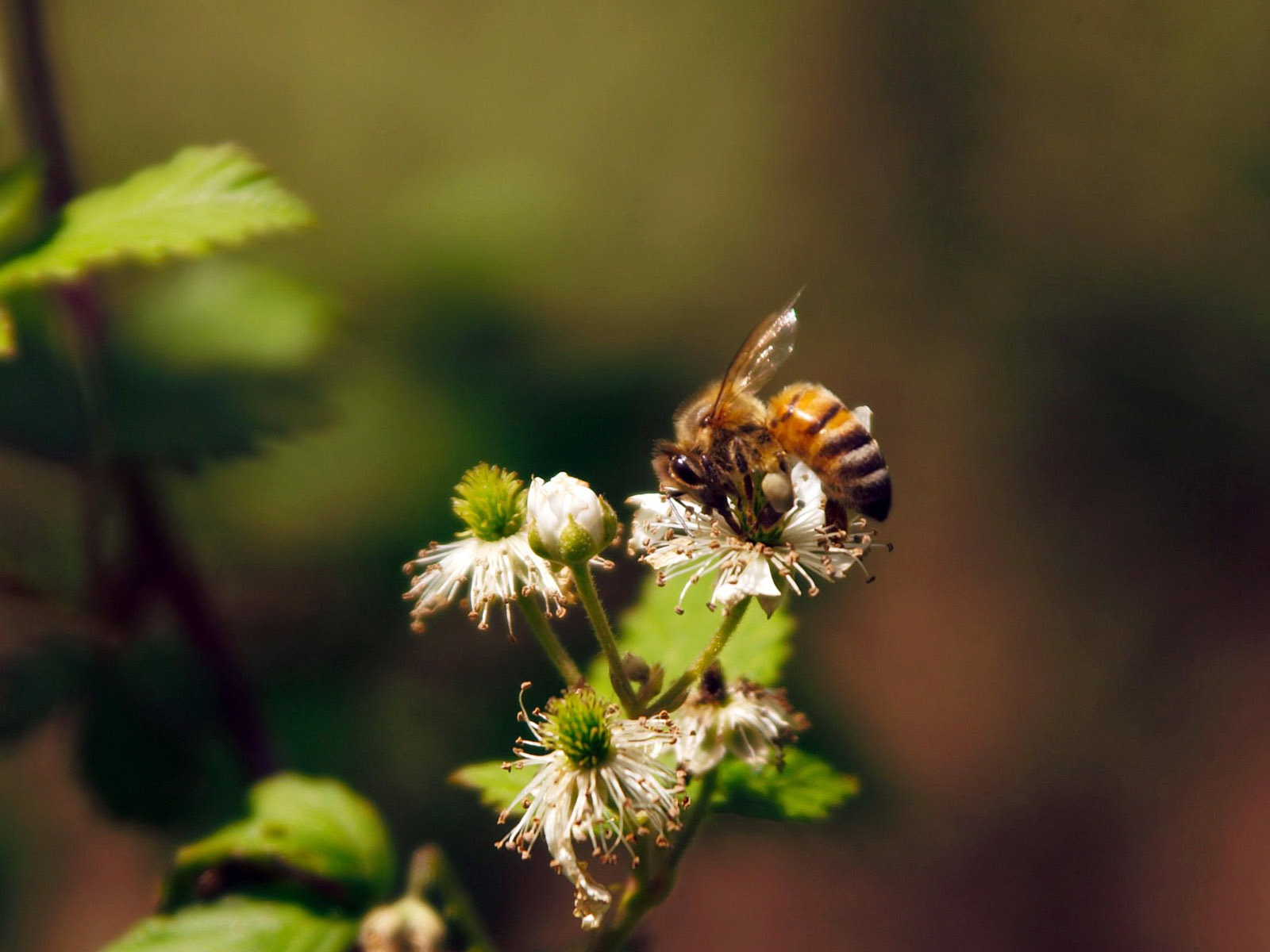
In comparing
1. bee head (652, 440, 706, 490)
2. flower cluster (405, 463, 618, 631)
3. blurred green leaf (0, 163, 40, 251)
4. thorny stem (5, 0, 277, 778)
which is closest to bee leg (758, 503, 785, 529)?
bee head (652, 440, 706, 490)

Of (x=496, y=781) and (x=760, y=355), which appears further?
(x=760, y=355)

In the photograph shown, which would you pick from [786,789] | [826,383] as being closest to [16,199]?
[786,789]

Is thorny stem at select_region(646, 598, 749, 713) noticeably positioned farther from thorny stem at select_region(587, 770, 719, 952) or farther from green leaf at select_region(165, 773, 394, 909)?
green leaf at select_region(165, 773, 394, 909)

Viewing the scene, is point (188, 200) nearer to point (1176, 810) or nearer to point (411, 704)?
point (411, 704)

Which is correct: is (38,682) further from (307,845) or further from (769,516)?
(769,516)

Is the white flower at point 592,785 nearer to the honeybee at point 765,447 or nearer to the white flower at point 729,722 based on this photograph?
the white flower at point 729,722

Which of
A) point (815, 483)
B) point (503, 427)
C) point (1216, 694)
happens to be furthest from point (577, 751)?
point (1216, 694)
